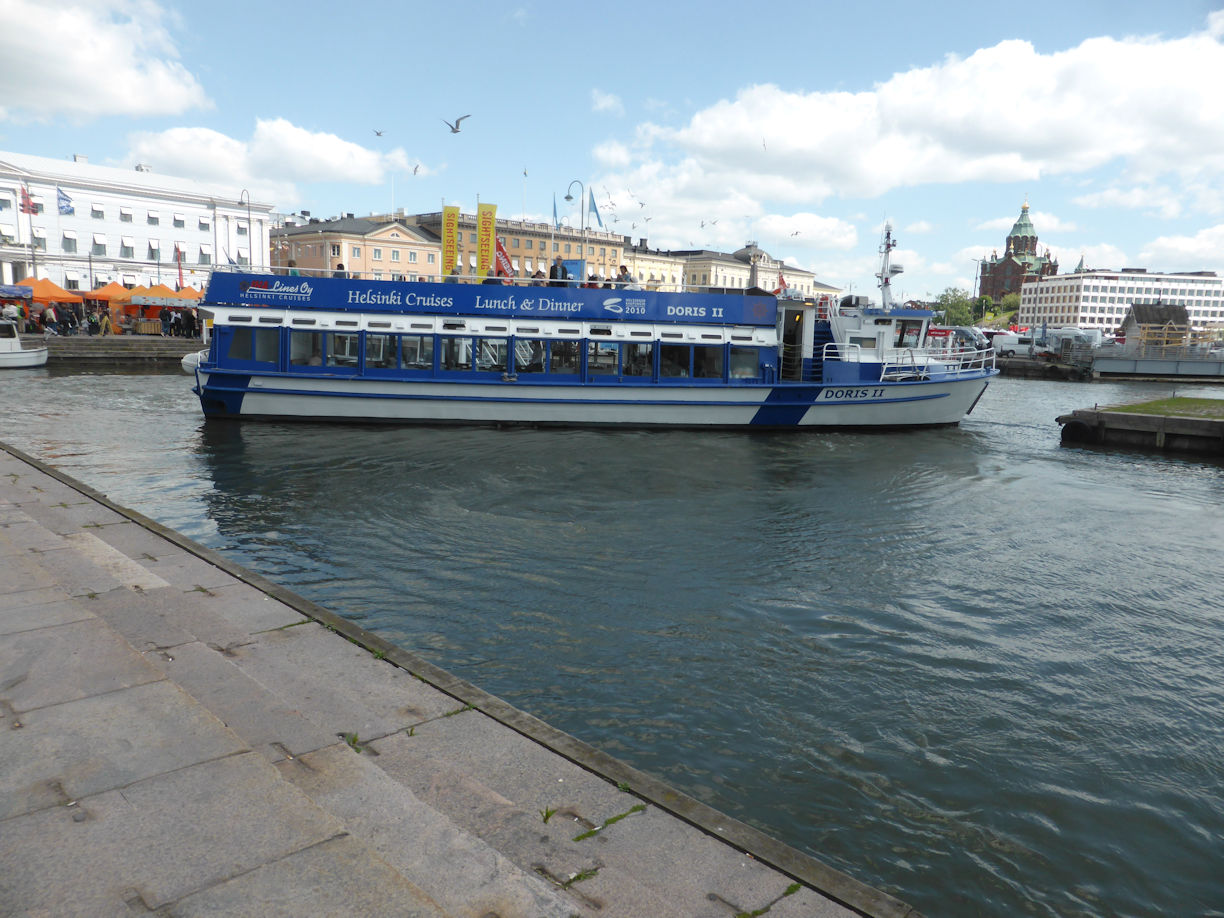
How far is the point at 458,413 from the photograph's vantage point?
2545 centimetres

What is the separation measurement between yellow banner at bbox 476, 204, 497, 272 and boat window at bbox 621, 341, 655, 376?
8.22m

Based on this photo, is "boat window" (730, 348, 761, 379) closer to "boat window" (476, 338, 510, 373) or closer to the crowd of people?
"boat window" (476, 338, 510, 373)

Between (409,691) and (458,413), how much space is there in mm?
19871

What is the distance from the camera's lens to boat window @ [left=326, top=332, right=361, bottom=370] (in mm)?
24797

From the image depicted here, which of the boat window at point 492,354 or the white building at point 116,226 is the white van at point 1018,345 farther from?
the white building at point 116,226

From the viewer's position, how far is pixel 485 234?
32.6 m

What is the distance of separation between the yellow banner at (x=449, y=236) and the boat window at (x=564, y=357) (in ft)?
21.6

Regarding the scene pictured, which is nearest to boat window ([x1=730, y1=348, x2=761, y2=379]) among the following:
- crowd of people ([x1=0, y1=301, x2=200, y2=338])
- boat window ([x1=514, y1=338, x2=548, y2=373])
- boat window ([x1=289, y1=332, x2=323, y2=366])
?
boat window ([x1=514, y1=338, x2=548, y2=373])

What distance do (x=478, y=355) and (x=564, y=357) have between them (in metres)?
2.77

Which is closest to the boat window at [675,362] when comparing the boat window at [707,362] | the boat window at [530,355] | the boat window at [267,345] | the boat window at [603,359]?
the boat window at [707,362]

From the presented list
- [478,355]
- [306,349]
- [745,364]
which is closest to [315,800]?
[478,355]

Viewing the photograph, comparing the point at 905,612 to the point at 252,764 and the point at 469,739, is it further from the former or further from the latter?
the point at 252,764

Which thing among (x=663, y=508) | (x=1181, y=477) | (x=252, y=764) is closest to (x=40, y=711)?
(x=252, y=764)

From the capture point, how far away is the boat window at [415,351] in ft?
82.5
